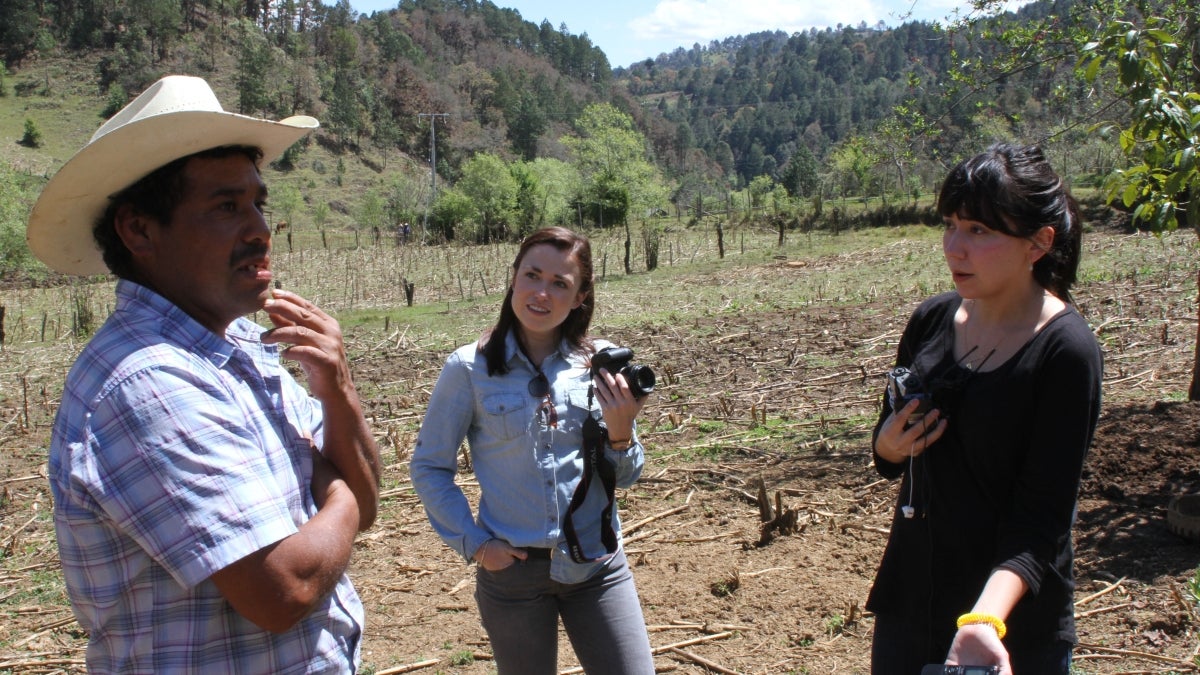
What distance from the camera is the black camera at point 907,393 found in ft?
7.50

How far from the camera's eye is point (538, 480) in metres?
2.87

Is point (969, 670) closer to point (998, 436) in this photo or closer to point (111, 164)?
point (998, 436)

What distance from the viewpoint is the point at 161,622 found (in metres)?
1.84

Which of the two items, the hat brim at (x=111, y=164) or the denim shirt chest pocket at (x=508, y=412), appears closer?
the hat brim at (x=111, y=164)

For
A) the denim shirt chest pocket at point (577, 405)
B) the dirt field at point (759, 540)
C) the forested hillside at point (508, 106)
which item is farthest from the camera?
the forested hillside at point (508, 106)

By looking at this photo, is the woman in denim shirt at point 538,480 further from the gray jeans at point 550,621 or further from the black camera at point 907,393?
the black camera at point 907,393

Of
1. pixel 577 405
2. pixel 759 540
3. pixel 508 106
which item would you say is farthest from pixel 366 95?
pixel 577 405

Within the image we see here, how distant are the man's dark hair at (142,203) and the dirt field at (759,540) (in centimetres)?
288

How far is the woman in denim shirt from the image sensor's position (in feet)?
9.21

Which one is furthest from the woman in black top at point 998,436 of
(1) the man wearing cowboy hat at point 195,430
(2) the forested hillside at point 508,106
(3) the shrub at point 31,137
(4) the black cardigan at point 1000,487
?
(3) the shrub at point 31,137

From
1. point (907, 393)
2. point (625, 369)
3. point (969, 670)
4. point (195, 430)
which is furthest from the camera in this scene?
point (625, 369)

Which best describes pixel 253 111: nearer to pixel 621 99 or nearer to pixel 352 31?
pixel 352 31

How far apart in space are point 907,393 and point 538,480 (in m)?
1.13

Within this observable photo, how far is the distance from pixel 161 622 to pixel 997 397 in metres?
1.88
